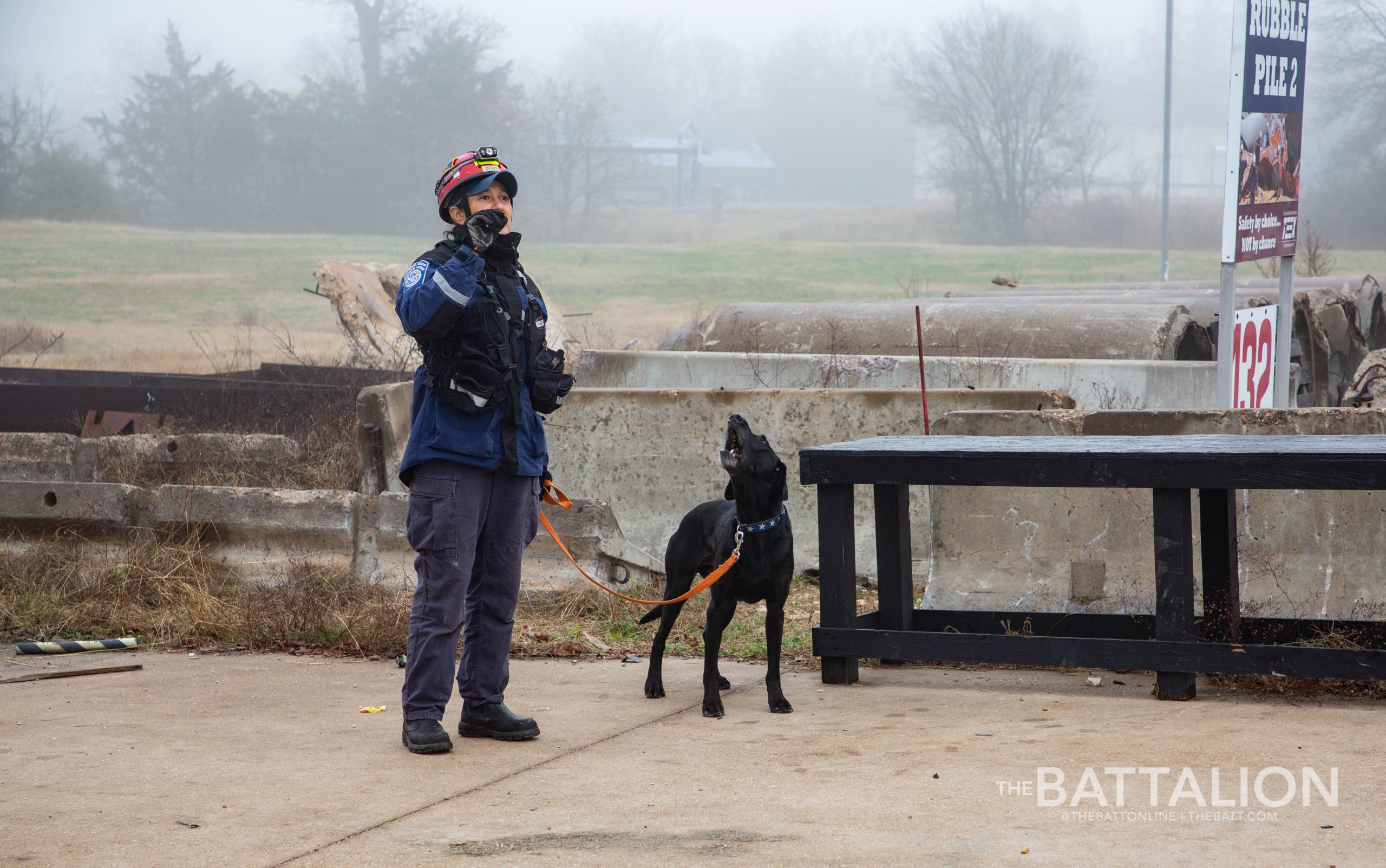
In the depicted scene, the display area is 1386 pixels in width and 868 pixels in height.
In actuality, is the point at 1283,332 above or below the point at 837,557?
above

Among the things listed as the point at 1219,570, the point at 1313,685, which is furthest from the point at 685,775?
the point at 1313,685

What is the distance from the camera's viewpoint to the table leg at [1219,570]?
4.92 m

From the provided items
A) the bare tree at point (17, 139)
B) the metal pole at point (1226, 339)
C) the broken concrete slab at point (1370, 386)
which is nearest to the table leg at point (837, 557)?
the metal pole at point (1226, 339)

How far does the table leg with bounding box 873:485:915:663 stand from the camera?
5473 millimetres

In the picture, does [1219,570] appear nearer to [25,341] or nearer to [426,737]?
[426,737]

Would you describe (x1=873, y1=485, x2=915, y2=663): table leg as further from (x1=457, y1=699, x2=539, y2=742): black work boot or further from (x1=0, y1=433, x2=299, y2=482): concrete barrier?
(x1=0, y1=433, x2=299, y2=482): concrete barrier

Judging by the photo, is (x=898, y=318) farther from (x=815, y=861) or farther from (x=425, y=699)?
(x=815, y=861)

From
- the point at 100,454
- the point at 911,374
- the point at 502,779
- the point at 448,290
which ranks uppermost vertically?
the point at 448,290

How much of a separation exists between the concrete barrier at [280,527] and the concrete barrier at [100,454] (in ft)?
4.92

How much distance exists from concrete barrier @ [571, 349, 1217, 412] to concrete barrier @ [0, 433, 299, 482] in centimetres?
281

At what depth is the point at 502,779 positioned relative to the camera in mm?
4023

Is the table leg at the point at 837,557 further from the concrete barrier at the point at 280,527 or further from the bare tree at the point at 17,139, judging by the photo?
the bare tree at the point at 17,139

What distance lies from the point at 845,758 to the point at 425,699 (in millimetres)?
1459

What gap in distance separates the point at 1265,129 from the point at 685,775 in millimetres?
5761
